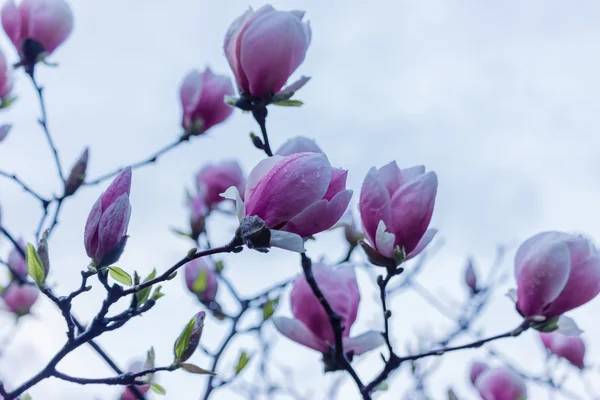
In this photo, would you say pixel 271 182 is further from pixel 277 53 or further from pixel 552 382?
pixel 552 382

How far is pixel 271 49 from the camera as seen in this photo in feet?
3.37

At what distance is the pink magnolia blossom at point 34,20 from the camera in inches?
56.9

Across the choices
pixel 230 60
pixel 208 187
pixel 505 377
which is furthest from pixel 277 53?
pixel 208 187

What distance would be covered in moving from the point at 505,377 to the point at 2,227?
1530mm

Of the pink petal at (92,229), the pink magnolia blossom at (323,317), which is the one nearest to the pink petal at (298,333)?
the pink magnolia blossom at (323,317)

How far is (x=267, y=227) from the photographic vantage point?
0.79 m

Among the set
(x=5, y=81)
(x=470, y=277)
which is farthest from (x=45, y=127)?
(x=470, y=277)

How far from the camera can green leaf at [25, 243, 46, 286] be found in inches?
36.3

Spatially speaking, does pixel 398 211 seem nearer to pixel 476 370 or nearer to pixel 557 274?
pixel 557 274

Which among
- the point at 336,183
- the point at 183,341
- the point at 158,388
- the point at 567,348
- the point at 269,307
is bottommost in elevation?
the point at 567,348

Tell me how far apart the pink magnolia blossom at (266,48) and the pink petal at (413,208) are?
31cm

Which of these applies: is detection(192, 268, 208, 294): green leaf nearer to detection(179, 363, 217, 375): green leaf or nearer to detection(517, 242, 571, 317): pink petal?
detection(179, 363, 217, 375): green leaf

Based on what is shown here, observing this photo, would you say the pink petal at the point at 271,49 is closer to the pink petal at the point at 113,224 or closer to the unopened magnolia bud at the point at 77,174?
the pink petal at the point at 113,224

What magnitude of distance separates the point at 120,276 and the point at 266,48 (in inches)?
19.1
